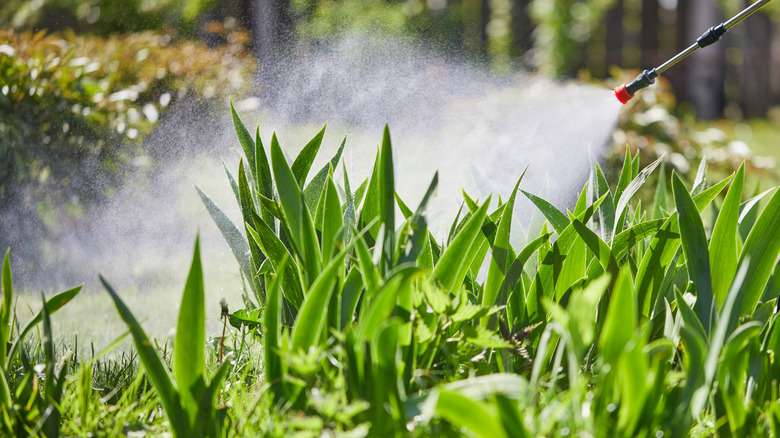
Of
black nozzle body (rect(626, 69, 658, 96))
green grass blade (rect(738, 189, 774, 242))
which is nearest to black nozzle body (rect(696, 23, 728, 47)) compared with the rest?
black nozzle body (rect(626, 69, 658, 96))

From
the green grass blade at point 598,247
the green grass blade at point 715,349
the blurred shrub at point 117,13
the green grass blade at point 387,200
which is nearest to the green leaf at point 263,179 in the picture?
the green grass blade at point 387,200

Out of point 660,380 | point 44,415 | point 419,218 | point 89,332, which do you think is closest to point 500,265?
point 419,218

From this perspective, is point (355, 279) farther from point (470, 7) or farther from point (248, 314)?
point (470, 7)

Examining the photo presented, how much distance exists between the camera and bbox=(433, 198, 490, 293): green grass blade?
1.30 meters

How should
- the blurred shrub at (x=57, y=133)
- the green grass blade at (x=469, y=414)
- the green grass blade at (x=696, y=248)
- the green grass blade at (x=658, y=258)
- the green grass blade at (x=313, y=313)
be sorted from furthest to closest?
the blurred shrub at (x=57, y=133), the green grass blade at (x=658, y=258), the green grass blade at (x=696, y=248), the green grass blade at (x=313, y=313), the green grass blade at (x=469, y=414)

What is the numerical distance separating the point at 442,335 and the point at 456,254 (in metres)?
0.15

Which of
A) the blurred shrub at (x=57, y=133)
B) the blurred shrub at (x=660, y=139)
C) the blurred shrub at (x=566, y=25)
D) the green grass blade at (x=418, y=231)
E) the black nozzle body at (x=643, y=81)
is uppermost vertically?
the black nozzle body at (x=643, y=81)

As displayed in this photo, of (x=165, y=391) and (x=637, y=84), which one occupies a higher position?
(x=637, y=84)

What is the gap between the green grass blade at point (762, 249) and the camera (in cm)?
142

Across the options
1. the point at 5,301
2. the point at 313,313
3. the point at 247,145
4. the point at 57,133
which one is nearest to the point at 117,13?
the point at 57,133

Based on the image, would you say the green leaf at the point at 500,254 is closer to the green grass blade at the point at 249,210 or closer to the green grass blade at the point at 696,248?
the green grass blade at the point at 696,248

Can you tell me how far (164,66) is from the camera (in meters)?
3.69

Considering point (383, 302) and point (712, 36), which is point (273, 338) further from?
point (712, 36)

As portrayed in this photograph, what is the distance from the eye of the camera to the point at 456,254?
1339 mm
